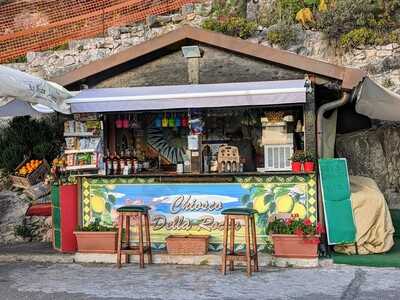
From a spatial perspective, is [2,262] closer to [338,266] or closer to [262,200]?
[262,200]

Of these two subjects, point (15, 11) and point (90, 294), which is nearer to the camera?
point (90, 294)

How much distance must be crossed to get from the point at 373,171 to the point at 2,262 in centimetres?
707

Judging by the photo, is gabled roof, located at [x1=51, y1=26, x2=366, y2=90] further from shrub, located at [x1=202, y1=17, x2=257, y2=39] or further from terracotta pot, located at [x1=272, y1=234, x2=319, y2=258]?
shrub, located at [x1=202, y1=17, x2=257, y2=39]

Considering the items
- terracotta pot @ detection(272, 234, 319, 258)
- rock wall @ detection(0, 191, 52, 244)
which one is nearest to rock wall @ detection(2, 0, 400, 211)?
terracotta pot @ detection(272, 234, 319, 258)

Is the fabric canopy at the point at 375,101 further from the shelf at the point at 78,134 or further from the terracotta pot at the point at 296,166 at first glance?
the shelf at the point at 78,134

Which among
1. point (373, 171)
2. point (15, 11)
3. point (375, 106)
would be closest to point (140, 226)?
point (375, 106)

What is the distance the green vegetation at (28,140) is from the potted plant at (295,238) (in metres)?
5.88

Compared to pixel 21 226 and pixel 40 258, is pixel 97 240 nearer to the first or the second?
pixel 40 258

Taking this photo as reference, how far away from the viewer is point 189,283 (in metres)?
7.65

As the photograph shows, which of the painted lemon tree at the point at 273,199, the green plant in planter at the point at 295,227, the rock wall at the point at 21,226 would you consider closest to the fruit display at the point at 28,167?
the rock wall at the point at 21,226

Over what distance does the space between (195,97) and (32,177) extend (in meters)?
4.90

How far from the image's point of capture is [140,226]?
8.49m

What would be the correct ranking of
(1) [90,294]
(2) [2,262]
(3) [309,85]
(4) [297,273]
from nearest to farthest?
(1) [90,294] < (4) [297,273] < (3) [309,85] < (2) [2,262]

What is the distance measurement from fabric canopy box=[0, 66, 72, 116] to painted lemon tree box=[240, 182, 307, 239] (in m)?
3.02
